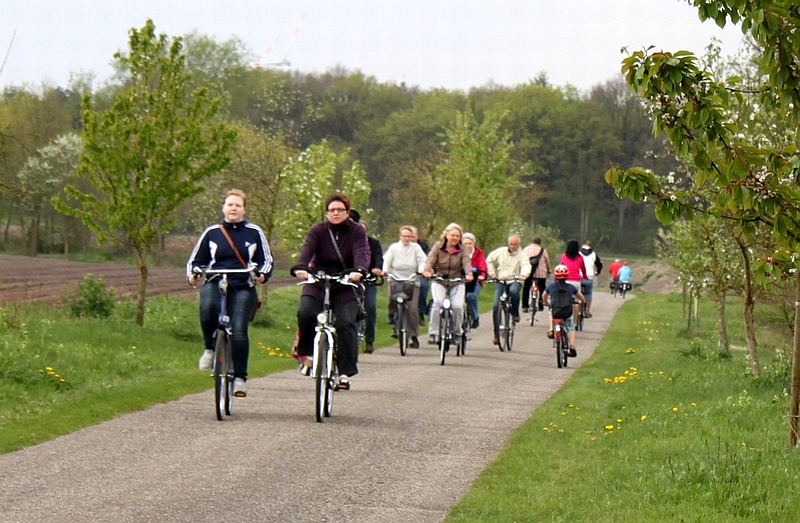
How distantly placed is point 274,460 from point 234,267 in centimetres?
262

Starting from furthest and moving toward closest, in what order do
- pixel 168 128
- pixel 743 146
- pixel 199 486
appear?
pixel 168 128 → pixel 199 486 → pixel 743 146

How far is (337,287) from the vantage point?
11.6 meters

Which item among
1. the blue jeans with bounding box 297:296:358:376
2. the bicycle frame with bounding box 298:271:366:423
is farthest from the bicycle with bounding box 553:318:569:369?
the bicycle frame with bounding box 298:271:366:423

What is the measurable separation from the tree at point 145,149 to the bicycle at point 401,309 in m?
3.36

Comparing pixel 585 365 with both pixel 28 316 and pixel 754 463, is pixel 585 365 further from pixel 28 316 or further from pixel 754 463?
pixel 754 463

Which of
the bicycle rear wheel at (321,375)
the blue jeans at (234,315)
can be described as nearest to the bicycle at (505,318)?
the bicycle rear wheel at (321,375)

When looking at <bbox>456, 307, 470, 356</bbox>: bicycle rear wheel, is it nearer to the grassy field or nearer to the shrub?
the grassy field

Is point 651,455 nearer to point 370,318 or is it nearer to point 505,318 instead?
point 370,318

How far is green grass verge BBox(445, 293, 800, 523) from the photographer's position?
751 centimetres

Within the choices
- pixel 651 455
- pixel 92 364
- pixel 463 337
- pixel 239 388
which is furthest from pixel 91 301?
pixel 651 455

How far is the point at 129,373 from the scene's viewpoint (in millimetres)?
14695

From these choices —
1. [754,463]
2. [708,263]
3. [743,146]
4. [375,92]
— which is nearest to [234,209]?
[754,463]

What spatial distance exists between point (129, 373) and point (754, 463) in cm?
815

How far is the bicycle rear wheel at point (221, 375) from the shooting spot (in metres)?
10.7
